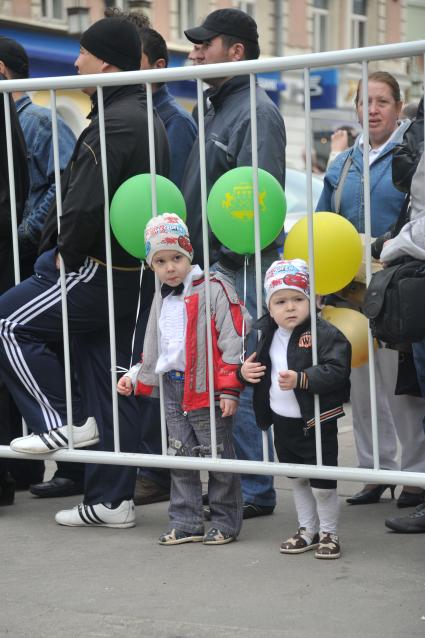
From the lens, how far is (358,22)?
123 ft

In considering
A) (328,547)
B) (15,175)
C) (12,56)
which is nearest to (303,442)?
(328,547)

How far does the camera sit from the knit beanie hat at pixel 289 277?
4527 mm

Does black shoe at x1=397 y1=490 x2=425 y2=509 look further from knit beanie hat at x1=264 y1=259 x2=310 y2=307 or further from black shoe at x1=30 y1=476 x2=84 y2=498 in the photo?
black shoe at x1=30 y1=476 x2=84 y2=498

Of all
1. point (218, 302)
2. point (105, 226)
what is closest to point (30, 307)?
point (105, 226)

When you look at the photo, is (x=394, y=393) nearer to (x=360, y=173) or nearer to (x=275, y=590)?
(x=360, y=173)

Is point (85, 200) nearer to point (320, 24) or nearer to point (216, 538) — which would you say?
point (216, 538)

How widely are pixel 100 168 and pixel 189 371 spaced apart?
0.90m

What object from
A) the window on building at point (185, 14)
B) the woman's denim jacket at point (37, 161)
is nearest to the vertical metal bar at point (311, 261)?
the woman's denim jacket at point (37, 161)

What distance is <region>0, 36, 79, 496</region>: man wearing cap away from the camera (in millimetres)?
5734

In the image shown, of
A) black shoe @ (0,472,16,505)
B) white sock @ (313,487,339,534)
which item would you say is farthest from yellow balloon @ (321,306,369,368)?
black shoe @ (0,472,16,505)

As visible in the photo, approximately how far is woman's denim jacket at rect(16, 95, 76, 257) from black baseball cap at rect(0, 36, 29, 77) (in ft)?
0.51

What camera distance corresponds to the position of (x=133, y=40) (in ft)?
17.5

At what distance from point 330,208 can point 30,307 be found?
1492 millimetres

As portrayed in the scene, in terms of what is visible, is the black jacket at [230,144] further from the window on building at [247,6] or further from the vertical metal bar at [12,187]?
the window on building at [247,6]
